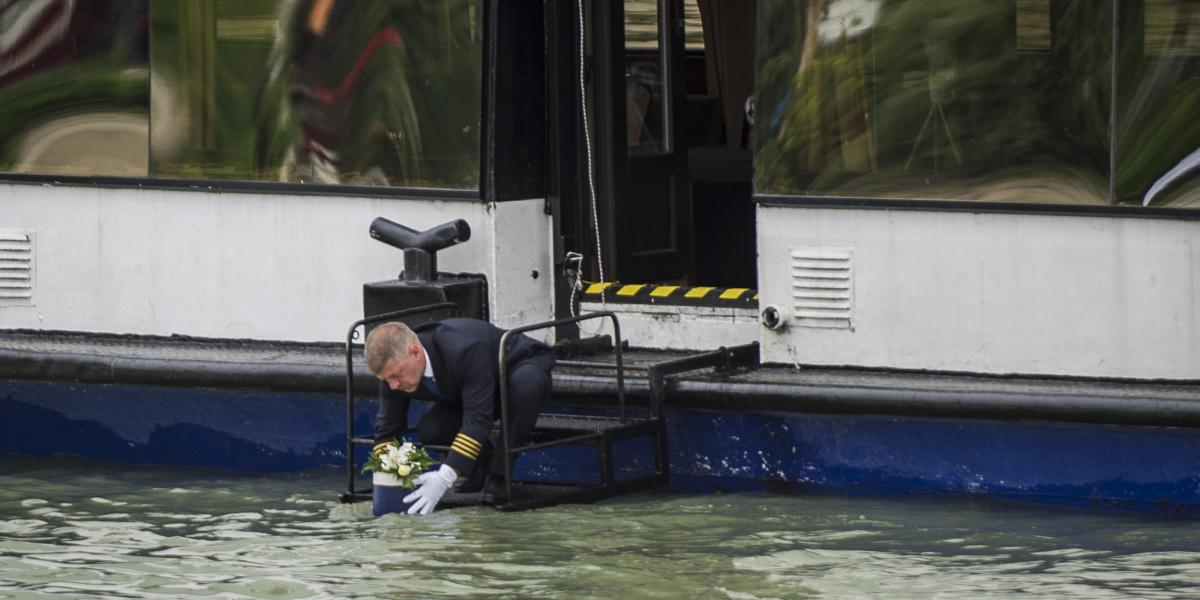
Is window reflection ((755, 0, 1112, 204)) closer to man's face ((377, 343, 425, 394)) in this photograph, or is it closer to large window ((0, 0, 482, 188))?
large window ((0, 0, 482, 188))

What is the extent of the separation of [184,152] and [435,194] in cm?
116

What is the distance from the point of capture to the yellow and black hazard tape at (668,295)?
27.7 feet

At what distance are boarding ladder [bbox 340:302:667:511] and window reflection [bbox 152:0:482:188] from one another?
0.77 meters

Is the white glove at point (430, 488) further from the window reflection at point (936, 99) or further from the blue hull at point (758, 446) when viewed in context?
the window reflection at point (936, 99)

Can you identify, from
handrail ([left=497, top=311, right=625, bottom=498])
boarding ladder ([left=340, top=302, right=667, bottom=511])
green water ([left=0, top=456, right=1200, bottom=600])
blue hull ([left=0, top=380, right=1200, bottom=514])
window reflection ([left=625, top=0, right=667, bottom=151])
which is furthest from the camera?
window reflection ([left=625, top=0, right=667, bottom=151])

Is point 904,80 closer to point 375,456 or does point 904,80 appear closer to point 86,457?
point 375,456

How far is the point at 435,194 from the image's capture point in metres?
8.45

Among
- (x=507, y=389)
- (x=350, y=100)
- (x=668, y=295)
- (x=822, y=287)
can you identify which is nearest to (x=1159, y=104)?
(x=822, y=287)

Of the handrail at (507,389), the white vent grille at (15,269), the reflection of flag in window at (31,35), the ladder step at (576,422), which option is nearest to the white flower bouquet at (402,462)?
the handrail at (507,389)

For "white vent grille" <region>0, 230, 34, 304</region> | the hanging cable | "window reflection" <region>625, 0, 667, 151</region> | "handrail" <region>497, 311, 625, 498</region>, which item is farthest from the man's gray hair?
"white vent grille" <region>0, 230, 34, 304</region>

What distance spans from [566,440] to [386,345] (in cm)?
77

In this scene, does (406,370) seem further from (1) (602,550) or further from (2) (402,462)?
(1) (602,550)

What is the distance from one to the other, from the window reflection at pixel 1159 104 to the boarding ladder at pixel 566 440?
1.91 m

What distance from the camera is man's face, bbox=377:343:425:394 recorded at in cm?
741
